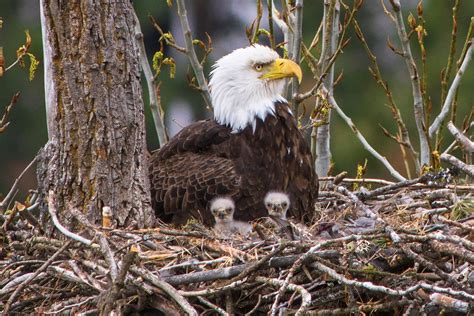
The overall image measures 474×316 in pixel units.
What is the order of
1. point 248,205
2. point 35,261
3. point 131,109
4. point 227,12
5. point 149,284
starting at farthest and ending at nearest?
point 227,12 → point 248,205 → point 131,109 → point 35,261 → point 149,284

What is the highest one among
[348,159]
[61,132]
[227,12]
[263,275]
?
[61,132]

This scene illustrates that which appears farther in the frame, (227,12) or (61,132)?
(227,12)

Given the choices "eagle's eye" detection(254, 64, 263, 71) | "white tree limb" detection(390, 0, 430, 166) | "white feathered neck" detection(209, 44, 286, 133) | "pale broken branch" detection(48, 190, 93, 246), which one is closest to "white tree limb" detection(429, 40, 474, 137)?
"white tree limb" detection(390, 0, 430, 166)

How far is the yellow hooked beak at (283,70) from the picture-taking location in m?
8.02

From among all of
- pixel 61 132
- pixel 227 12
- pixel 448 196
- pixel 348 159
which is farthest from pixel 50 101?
pixel 227 12

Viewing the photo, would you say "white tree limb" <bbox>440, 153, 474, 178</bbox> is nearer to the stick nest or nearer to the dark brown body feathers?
the stick nest

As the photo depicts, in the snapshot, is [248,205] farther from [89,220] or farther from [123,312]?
[123,312]

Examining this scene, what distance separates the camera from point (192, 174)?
783 cm

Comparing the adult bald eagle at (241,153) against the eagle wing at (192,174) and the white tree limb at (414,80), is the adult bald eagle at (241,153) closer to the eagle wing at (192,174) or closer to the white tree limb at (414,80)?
the eagle wing at (192,174)

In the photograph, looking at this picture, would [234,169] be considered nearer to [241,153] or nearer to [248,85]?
[241,153]

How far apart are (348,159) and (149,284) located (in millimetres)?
11603

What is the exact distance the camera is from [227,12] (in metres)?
20.5

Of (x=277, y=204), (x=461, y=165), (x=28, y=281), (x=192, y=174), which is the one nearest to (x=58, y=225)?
(x=28, y=281)

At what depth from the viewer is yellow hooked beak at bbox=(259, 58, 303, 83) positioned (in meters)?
8.02
